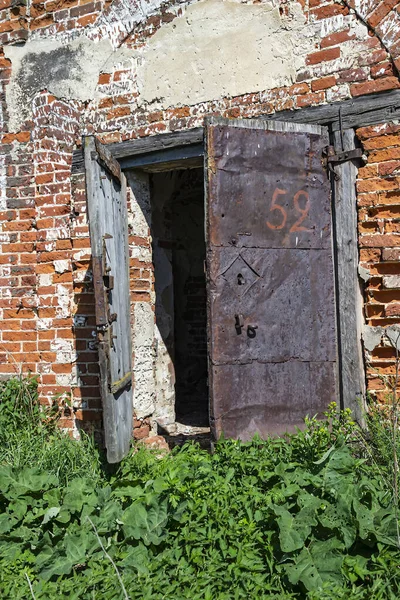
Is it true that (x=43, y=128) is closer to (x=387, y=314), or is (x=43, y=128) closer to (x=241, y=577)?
(x=387, y=314)

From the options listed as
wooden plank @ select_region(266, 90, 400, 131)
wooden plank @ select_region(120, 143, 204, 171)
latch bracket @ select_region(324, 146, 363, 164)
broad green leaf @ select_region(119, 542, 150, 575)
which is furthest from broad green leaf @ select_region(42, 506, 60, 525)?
wooden plank @ select_region(266, 90, 400, 131)

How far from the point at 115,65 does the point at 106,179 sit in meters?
Answer: 1.13

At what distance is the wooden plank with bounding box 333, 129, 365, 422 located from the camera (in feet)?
12.5

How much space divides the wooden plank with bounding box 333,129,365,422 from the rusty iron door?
6 cm

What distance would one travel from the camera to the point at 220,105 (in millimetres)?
4156

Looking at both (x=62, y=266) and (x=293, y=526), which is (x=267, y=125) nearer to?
(x=62, y=266)

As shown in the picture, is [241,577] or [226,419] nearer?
[241,577]

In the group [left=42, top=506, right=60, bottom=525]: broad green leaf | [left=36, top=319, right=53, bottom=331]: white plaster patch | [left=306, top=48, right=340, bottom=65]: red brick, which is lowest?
[left=42, top=506, right=60, bottom=525]: broad green leaf

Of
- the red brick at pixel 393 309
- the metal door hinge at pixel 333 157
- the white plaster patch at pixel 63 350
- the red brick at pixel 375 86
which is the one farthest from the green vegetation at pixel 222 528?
the red brick at pixel 375 86

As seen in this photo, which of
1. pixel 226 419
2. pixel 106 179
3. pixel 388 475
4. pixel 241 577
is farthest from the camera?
pixel 106 179

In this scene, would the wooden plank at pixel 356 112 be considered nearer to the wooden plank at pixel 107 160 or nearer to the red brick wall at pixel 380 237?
the red brick wall at pixel 380 237

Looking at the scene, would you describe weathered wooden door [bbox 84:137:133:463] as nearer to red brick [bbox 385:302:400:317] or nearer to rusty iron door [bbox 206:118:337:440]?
rusty iron door [bbox 206:118:337:440]

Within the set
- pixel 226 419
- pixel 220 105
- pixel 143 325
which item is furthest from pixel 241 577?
pixel 220 105

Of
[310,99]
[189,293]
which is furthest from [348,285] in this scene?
[189,293]
